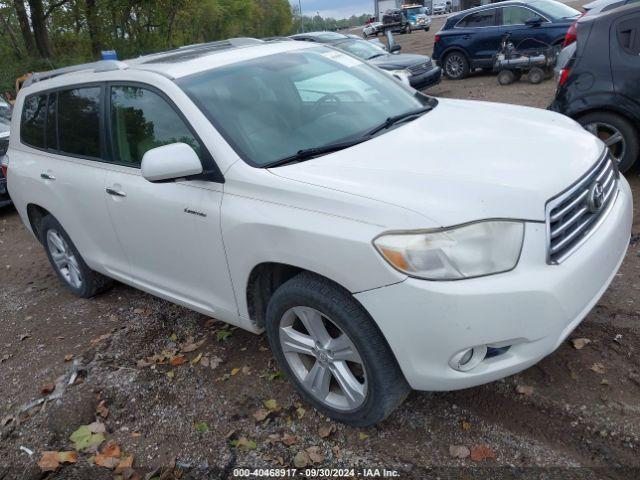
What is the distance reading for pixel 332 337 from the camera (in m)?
2.81

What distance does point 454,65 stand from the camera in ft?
46.3

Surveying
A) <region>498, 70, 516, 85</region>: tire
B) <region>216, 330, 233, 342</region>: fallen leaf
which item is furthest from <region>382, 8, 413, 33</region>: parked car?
<region>216, 330, 233, 342</region>: fallen leaf

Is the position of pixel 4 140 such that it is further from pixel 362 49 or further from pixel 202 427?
pixel 362 49

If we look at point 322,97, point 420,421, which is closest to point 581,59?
point 322,97

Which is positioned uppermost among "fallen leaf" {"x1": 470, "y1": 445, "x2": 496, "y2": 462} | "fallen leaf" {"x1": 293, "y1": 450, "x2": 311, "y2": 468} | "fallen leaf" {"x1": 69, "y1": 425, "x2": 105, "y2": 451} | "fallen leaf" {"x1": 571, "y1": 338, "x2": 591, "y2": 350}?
"fallen leaf" {"x1": 571, "y1": 338, "x2": 591, "y2": 350}

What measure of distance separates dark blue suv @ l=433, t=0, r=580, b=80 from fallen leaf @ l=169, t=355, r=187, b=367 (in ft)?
36.2

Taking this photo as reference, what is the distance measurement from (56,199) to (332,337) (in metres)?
2.64

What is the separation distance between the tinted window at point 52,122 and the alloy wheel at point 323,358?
259 cm

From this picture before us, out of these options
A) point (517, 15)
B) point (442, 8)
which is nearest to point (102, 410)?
point (517, 15)

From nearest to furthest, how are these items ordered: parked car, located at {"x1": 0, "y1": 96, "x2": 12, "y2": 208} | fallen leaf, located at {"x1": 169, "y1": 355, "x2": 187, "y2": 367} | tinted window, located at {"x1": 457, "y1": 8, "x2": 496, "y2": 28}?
1. fallen leaf, located at {"x1": 169, "y1": 355, "x2": 187, "y2": 367}
2. parked car, located at {"x1": 0, "y1": 96, "x2": 12, "y2": 208}
3. tinted window, located at {"x1": 457, "y1": 8, "x2": 496, "y2": 28}

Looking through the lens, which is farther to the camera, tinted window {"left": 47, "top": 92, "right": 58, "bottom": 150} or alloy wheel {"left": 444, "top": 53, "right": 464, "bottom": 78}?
alloy wheel {"left": 444, "top": 53, "right": 464, "bottom": 78}

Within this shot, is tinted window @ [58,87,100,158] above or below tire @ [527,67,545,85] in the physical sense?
above

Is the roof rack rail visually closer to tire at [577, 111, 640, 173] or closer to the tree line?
tire at [577, 111, 640, 173]

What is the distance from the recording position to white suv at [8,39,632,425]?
7.58 feet
